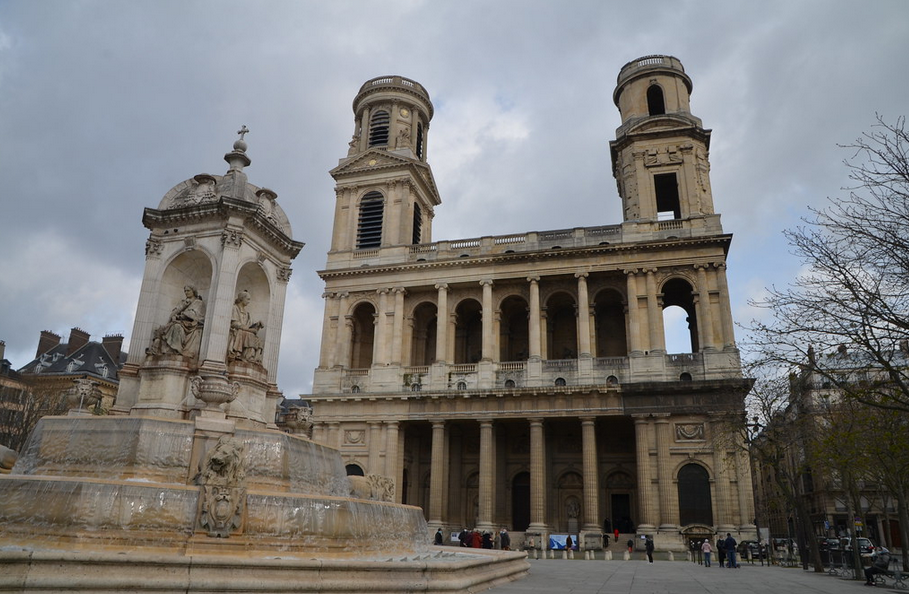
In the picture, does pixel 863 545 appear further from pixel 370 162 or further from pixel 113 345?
pixel 113 345

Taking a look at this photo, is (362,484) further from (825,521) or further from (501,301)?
(825,521)

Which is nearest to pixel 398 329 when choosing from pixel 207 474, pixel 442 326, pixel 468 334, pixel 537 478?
pixel 442 326

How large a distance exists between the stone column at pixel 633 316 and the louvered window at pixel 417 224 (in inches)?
590

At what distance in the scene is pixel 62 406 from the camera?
100ft

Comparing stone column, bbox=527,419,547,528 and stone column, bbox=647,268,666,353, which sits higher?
stone column, bbox=647,268,666,353

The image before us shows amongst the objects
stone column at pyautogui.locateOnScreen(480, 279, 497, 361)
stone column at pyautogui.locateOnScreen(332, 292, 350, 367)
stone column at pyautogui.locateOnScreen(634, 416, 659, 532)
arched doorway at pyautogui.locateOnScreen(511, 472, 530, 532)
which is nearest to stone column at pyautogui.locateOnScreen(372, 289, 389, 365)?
stone column at pyautogui.locateOnScreen(332, 292, 350, 367)

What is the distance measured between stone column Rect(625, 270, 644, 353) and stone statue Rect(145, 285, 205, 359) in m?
24.6

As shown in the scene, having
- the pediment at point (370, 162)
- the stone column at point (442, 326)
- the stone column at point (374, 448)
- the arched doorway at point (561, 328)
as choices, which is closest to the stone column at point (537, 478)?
the stone column at point (442, 326)

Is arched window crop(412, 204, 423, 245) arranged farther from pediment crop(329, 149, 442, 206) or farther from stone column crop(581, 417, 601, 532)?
stone column crop(581, 417, 601, 532)

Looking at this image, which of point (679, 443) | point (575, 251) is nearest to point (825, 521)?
point (679, 443)

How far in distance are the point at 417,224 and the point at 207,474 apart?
114 ft

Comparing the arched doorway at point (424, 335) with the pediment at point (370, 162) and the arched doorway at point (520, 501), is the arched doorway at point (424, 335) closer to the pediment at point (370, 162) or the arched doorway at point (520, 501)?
the arched doorway at point (520, 501)

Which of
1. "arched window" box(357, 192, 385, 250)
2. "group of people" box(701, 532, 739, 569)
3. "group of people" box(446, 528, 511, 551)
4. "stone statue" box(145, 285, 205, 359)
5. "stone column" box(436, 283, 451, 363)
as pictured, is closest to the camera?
"stone statue" box(145, 285, 205, 359)

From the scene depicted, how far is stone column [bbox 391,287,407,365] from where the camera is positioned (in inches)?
1407
